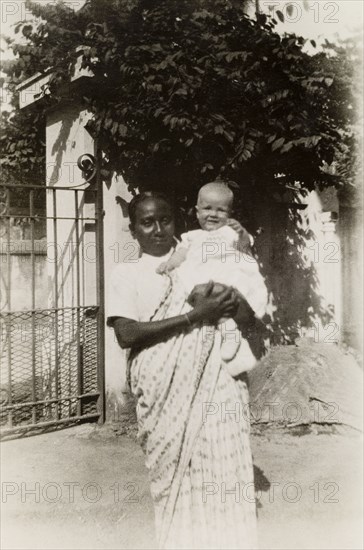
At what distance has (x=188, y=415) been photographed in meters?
2.17

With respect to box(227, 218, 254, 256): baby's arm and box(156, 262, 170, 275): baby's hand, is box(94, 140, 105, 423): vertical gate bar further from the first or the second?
box(156, 262, 170, 275): baby's hand

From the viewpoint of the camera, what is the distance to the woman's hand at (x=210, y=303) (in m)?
2.08

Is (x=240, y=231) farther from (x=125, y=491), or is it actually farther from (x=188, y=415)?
(x=125, y=491)

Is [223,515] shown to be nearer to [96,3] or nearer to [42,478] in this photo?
[42,478]

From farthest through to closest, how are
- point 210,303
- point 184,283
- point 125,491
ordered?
point 125,491, point 184,283, point 210,303

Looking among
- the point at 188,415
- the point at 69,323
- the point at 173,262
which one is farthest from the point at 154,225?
the point at 69,323

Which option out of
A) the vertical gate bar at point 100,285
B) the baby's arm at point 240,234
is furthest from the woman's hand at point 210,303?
the vertical gate bar at point 100,285

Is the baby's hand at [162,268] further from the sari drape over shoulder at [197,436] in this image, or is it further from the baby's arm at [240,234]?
the baby's arm at [240,234]

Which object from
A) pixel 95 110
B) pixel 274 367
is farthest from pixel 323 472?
pixel 95 110

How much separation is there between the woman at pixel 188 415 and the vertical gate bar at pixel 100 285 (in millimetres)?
2836

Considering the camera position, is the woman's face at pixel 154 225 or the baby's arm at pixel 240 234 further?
the baby's arm at pixel 240 234

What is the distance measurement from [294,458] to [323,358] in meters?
1.75

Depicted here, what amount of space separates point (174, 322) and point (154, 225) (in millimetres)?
436

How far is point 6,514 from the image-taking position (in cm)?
356
